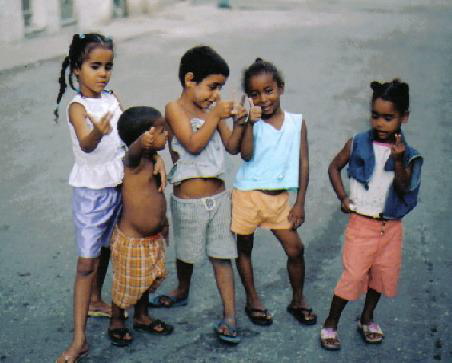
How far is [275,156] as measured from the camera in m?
3.55

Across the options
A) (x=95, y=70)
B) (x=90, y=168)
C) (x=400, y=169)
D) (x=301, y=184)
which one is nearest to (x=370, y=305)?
(x=301, y=184)

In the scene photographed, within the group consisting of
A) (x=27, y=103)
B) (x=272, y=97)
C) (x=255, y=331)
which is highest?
(x=272, y=97)

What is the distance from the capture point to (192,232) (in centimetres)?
355

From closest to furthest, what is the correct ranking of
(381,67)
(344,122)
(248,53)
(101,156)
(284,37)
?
1. (101,156)
2. (344,122)
3. (381,67)
4. (248,53)
5. (284,37)

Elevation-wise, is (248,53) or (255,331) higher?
(248,53)

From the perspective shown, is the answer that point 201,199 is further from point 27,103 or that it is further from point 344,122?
point 27,103

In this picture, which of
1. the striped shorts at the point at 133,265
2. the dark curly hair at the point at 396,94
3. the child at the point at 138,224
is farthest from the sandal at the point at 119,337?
the dark curly hair at the point at 396,94

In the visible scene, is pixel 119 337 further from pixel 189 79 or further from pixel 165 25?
pixel 165 25

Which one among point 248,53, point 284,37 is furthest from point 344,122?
point 284,37

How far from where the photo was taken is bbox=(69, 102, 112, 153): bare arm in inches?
122

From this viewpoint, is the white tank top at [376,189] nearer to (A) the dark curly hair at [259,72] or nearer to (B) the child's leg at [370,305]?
(B) the child's leg at [370,305]

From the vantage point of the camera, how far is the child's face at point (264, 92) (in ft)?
11.2

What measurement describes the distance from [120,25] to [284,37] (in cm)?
379

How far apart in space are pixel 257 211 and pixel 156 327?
817 mm
